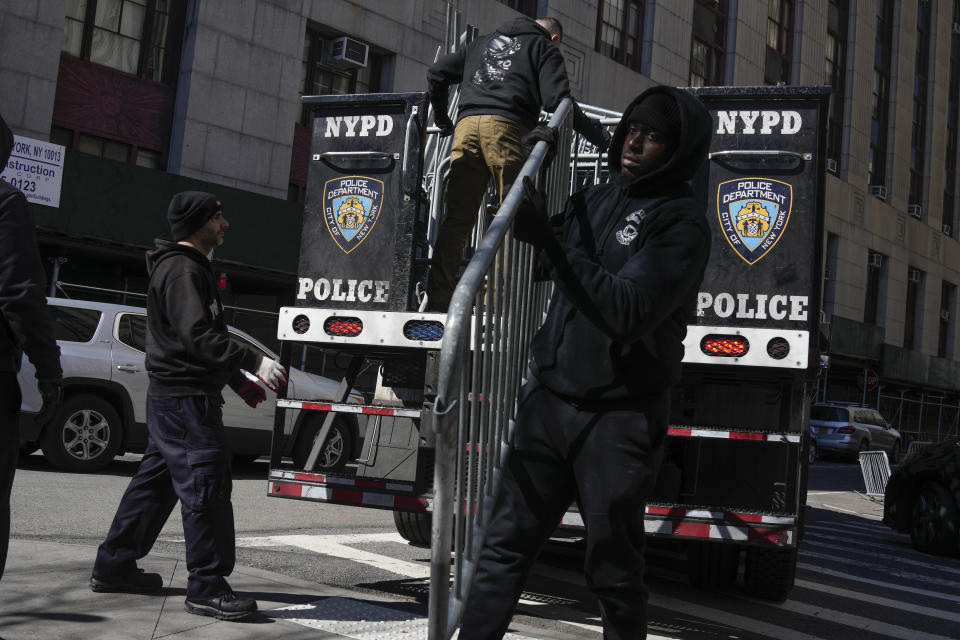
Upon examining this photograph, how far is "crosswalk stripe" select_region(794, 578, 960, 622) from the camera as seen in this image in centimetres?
730

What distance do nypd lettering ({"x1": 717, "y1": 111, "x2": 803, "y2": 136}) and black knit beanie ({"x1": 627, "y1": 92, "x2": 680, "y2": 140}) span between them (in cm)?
307

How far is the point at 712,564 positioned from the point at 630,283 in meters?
4.44

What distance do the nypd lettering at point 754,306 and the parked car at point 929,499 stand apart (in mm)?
5556

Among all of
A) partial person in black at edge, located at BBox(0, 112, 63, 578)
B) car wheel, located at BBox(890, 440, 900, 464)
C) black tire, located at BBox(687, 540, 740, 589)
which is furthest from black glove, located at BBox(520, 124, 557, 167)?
car wheel, located at BBox(890, 440, 900, 464)

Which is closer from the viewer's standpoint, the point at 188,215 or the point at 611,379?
the point at 611,379

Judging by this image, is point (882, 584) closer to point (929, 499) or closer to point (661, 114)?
point (929, 499)

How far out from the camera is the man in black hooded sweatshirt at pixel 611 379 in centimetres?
304

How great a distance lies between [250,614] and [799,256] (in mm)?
3553

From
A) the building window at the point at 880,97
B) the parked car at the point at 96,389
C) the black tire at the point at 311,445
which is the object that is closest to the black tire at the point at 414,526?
the black tire at the point at 311,445

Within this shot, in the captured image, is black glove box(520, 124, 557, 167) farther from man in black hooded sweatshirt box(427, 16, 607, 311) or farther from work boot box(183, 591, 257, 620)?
work boot box(183, 591, 257, 620)

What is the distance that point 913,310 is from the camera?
4653 centimetres

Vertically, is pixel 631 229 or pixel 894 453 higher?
pixel 631 229

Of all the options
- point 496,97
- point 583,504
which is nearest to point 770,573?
point 496,97

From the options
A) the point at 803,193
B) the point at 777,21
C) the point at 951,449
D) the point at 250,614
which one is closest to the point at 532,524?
the point at 250,614
